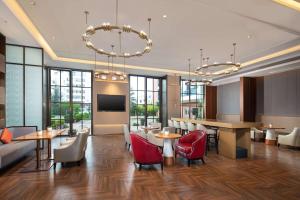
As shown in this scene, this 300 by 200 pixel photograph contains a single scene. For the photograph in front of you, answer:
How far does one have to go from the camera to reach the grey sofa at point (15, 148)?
3.79 m

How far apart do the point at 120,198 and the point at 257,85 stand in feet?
30.6

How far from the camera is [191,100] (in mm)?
12023

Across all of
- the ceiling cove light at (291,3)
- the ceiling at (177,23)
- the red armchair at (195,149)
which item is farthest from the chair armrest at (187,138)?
the ceiling cove light at (291,3)

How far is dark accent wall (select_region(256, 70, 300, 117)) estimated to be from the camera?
741 cm

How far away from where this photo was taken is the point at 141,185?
10.7ft

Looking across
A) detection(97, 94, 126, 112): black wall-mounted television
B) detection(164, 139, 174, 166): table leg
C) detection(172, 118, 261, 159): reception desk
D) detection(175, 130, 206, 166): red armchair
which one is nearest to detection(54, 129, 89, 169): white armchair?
detection(164, 139, 174, 166): table leg

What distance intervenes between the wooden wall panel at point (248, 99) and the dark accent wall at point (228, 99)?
92 cm

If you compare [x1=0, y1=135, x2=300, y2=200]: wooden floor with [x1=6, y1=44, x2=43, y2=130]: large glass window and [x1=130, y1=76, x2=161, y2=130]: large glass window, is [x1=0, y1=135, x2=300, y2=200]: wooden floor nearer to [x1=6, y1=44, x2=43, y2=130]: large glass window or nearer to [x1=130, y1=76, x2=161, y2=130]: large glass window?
[x1=6, y1=44, x2=43, y2=130]: large glass window

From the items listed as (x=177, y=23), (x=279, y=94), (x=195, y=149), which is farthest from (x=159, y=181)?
(x=279, y=94)

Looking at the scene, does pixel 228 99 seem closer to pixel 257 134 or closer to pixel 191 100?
pixel 191 100

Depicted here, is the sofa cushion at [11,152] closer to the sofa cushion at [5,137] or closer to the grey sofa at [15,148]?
the grey sofa at [15,148]

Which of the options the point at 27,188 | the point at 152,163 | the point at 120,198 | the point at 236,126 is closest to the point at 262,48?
the point at 236,126

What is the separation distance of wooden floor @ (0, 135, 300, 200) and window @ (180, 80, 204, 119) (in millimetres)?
7085

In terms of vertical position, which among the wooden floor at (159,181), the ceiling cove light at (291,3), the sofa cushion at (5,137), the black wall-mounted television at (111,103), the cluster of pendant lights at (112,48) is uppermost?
the ceiling cove light at (291,3)
